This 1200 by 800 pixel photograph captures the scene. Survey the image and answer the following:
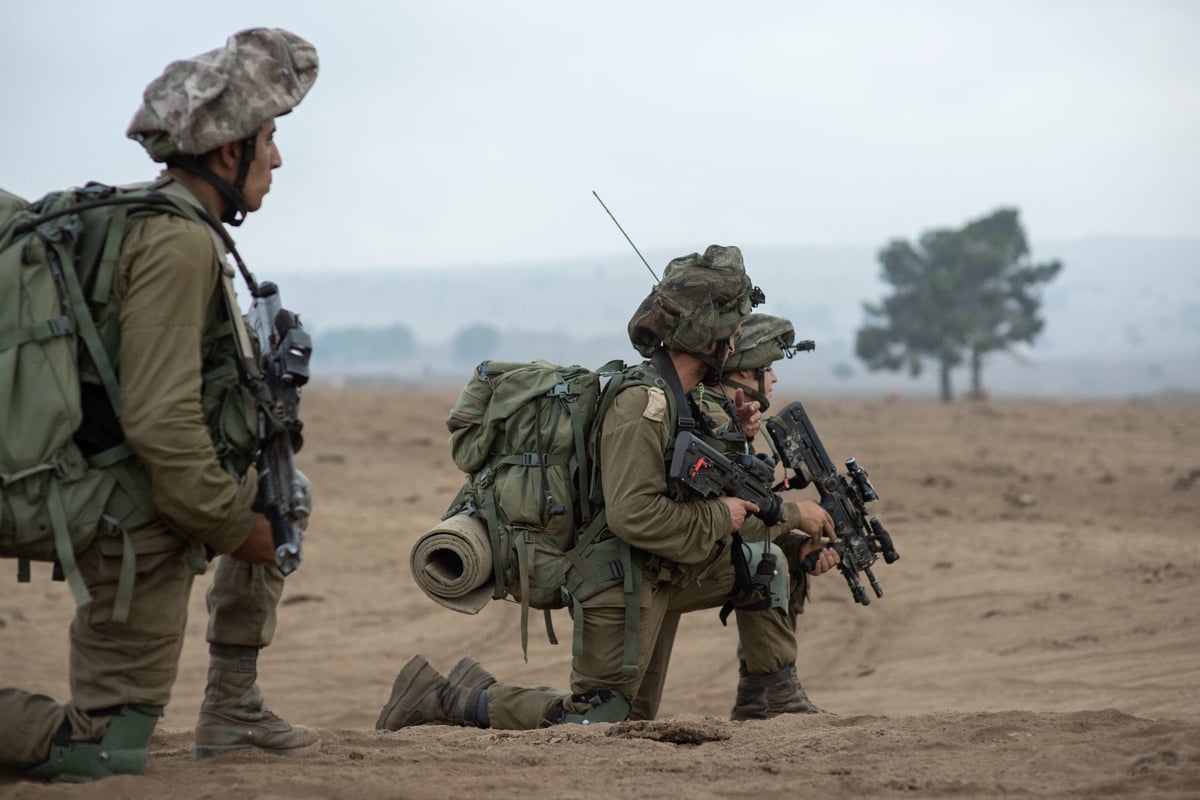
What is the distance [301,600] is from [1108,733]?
8202mm

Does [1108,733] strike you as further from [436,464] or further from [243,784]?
[436,464]

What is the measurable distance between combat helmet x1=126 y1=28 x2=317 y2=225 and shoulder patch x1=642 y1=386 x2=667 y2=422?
1.74m

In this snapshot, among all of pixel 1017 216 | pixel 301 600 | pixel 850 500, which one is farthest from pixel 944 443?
pixel 1017 216

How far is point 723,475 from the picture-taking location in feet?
17.6

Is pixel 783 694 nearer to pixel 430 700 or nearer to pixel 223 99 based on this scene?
pixel 430 700

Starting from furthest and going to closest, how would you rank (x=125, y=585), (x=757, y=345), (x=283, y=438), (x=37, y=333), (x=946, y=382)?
(x=946, y=382)
(x=757, y=345)
(x=283, y=438)
(x=125, y=585)
(x=37, y=333)

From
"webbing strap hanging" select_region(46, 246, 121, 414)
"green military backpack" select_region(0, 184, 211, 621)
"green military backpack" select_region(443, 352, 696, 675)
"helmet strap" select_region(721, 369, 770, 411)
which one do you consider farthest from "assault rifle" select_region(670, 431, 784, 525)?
"webbing strap hanging" select_region(46, 246, 121, 414)

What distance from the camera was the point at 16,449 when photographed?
12.1 ft

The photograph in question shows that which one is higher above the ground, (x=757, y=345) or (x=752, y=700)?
(x=757, y=345)

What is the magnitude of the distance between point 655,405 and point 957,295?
46780 mm

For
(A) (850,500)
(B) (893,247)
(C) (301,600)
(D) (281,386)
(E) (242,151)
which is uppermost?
(B) (893,247)

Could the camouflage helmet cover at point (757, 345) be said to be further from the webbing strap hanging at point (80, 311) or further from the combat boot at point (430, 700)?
the webbing strap hanging at point (80, 311)

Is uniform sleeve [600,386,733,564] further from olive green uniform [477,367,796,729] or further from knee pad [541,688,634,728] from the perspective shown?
knee pad [541,688,634,728]

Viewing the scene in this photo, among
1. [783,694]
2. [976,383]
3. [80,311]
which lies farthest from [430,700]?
[976,383]
